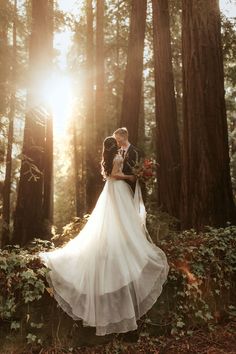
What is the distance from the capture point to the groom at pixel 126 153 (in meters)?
6.55

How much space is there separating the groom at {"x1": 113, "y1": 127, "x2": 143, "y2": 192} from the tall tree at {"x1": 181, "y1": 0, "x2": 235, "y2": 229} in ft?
6.35

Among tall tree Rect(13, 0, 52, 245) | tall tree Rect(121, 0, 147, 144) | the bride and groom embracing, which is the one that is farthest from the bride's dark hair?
tall tree Rect(121, 0, 147, 144)

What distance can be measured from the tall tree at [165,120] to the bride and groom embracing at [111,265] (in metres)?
4.13

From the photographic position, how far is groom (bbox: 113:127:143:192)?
6.55 meters

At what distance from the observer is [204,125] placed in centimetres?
830

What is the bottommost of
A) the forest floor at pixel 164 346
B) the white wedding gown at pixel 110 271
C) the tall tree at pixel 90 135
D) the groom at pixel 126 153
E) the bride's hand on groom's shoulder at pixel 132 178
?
the forest floor at pixel 164 346

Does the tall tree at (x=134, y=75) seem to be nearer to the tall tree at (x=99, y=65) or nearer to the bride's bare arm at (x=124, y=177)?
the bride's bare arm at (x=124, y=177)

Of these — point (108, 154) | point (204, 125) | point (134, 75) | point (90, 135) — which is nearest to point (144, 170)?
point (108, 154)

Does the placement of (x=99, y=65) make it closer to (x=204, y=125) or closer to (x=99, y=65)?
(x=99, y=65)

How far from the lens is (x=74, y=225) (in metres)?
8.02

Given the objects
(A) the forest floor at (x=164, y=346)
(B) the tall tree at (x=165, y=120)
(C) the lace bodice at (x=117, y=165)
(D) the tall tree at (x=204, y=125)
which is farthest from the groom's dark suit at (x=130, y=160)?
(B) the tall tree at (x=165, y=120)

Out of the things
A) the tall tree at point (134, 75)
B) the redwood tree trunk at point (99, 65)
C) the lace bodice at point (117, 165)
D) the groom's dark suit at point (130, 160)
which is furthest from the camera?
the redwood tree trunk at point (99, 65)

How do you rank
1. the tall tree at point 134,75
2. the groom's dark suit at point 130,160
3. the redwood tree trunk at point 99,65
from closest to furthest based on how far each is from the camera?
the groom's dark suit at point 130,160
the tall tree at point 134,75
the redwood tree trunk at point 99,65

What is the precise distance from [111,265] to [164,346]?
1.16 metres
